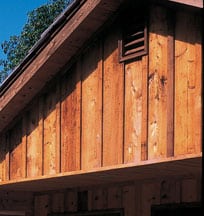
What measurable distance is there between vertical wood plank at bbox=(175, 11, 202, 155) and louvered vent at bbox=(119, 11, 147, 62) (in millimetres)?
658

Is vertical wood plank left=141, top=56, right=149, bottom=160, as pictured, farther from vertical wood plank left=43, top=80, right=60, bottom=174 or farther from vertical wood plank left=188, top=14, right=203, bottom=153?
vertical wood plank left=43, top=80, right=60, bottom=174

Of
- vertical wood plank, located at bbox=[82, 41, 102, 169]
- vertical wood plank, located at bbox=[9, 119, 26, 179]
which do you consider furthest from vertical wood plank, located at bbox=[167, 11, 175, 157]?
vertical wood plank, located at bbox=[9, 119, 26, 179]

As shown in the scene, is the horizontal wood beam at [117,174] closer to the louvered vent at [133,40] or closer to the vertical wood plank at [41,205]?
the vertical wood plank at [41,205]

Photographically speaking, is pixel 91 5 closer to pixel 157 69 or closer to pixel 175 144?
pixel 157 69

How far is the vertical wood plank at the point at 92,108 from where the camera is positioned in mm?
7965

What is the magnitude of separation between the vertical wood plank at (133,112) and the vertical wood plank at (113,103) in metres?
0.09

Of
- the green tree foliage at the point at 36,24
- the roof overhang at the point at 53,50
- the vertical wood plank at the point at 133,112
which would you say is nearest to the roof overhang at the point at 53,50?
the roof overhang at the point at 53,50

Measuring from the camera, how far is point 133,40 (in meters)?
7.86

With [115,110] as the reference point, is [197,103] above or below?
below

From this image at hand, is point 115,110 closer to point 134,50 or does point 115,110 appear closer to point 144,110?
point 144,110

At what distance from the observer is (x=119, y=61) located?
25.7ft

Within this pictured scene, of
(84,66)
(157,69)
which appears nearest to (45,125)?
(84,66)

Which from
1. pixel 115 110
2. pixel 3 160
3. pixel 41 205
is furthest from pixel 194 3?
pixel 41 205

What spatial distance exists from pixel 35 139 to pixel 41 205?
1778 mm
